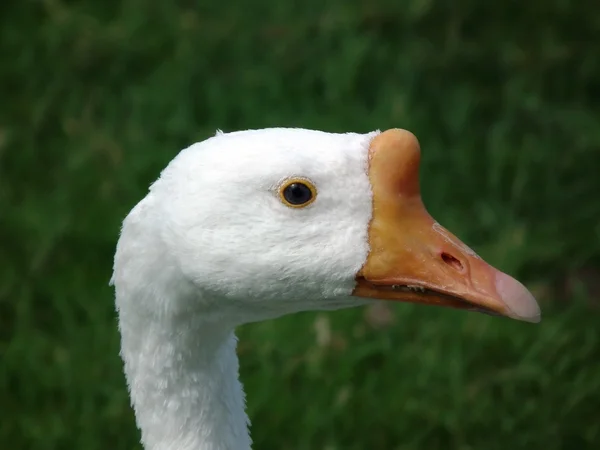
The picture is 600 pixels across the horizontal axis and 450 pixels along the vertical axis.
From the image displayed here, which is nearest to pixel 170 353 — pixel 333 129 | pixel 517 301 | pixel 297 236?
pixel 297 236

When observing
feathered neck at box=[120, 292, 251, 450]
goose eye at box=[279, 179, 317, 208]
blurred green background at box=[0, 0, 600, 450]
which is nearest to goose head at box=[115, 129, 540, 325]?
goose eye at box=[279, 179, 317, 208]

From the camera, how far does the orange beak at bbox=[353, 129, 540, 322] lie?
2.21m

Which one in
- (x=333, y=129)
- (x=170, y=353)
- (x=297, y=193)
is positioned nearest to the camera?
(x=297, y=193)

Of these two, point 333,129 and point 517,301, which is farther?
point 333,129

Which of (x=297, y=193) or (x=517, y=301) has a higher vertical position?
(x=297, y=193)

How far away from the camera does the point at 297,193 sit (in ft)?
7.07

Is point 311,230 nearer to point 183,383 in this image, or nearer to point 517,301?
point 517,301

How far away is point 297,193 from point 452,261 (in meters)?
0.41

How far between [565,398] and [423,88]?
233 cm

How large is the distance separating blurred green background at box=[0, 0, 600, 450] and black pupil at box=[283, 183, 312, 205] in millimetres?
2012

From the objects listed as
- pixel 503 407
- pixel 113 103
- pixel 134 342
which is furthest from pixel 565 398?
pixel 113 103

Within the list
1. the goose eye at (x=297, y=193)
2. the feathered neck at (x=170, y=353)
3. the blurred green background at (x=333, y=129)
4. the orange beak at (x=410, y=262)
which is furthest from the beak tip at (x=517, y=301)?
the blurred green background at (x=333, y=129)

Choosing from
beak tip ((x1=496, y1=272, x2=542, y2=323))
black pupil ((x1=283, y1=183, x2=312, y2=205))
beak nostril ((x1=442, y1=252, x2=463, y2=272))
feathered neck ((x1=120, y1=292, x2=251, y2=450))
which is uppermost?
black pupil ((x1=283, y1=183, x2=312, y2=205))

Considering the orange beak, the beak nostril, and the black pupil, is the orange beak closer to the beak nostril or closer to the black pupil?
the beak nostril
